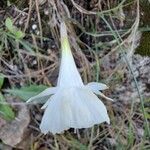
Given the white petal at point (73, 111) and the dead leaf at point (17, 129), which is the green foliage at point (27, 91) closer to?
the dead leaf at point (17, 129)

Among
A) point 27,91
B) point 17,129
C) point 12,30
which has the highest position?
point 12,30

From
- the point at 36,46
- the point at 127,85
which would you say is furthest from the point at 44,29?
the point at 127,85

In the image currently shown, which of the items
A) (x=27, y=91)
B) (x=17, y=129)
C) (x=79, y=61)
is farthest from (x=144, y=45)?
(x=17, y=129)

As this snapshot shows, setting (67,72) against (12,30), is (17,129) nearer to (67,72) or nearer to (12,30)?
(12,30)

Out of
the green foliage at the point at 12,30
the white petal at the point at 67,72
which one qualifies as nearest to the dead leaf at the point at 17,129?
the green foliage at the point at 12,30

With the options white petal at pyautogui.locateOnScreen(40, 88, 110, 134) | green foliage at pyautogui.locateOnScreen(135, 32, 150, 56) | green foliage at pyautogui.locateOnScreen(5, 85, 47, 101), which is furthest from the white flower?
green foliage at pyautogui.locateOnScreen(135, 32, 150, 56)

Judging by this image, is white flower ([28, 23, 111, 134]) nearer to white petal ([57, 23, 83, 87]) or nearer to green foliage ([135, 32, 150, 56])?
white petal ([57, 23, 83, 87])

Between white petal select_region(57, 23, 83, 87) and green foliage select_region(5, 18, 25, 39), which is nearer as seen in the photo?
white petal select_region(57, 23, 83, 87)

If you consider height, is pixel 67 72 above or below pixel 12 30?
below
